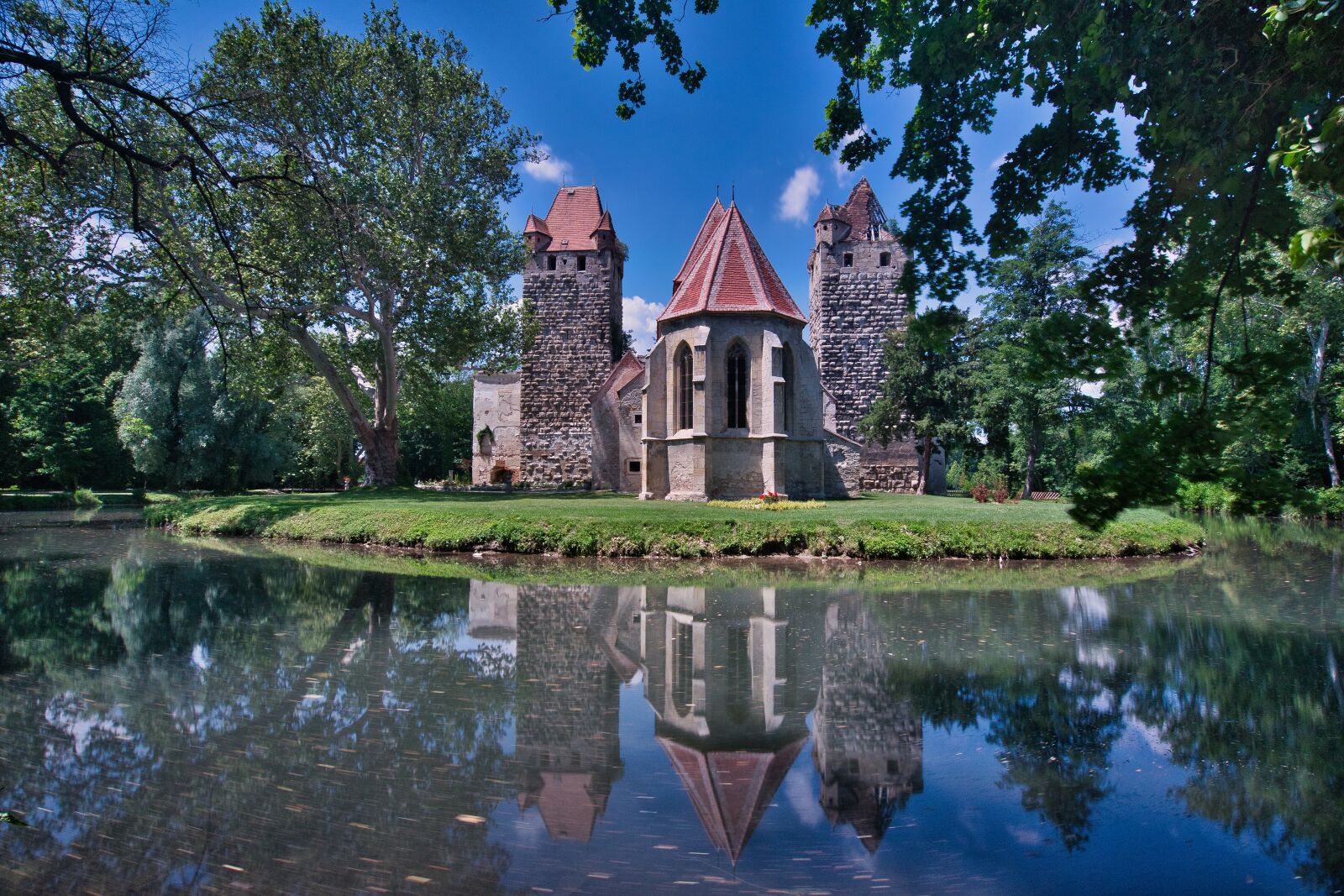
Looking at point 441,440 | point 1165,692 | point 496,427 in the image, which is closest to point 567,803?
point 1165,692

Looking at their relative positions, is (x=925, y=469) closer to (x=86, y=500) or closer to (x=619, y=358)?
(x=619, y=358)

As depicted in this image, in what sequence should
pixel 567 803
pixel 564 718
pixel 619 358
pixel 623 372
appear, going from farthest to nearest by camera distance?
pixel 619 358 → pixel 623 372 → pixel 564 718 → pixel 567 803

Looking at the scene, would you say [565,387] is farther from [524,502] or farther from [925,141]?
[925,141]

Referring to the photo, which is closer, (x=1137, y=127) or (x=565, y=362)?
(x=1137, y=127)

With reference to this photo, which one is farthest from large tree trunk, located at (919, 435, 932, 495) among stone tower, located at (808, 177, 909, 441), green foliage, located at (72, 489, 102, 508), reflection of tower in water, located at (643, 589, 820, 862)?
green foliage, located at (72, 489, 102, 508)

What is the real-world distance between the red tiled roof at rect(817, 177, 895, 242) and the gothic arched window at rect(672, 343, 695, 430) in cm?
1285

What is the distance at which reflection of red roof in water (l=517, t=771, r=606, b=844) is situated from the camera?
12.4 ft

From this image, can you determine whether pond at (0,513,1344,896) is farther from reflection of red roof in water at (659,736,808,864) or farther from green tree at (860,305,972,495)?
green tree at (860,305,972,495)

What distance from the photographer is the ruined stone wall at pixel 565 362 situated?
32844 millimetres

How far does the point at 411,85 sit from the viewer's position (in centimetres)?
2177

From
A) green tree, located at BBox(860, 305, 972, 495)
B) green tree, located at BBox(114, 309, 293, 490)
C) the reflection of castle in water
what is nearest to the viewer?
the reflection of castle in water

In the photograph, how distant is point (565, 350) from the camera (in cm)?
3309

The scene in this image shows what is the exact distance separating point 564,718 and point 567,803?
4.56ft

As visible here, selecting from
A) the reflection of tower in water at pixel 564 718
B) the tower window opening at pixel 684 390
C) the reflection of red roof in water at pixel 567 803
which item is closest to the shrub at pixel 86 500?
the tower window opening at pixel 684 390
